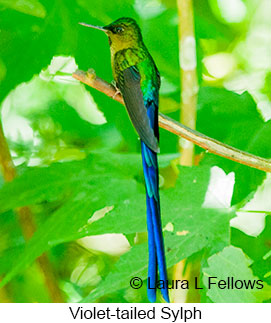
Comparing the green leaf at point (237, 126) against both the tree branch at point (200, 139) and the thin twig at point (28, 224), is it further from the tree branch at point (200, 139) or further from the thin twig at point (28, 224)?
the thin twig at point (28, 224)

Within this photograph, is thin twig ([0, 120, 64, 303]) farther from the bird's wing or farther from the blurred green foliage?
the bird's wing

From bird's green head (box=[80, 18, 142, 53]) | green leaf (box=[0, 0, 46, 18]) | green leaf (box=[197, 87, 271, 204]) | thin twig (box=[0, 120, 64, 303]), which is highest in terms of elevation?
green leaf (box=[0, 0, 46, 18])

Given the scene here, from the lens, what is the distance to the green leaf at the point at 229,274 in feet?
1.32

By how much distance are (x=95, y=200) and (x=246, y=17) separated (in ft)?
0.91

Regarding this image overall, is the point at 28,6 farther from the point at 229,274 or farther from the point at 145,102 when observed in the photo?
the point at 229,274

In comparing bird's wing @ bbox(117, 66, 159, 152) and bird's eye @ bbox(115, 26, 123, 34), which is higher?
bird's eye @ bbox(115, 26, 123, 34)

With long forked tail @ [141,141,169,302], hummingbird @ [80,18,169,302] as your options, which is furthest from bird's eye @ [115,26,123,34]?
long forked tail @ [141,141,169,302]

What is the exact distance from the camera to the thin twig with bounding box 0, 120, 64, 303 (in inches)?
18.7

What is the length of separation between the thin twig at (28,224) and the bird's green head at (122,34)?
0.13 m

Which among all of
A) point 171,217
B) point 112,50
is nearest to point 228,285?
point 171,217

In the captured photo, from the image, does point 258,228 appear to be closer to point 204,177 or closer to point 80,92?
point 204,177

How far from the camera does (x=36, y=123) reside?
61 centimetres

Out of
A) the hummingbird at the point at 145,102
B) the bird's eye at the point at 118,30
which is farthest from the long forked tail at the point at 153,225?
the bird's eye at the point at 118,30

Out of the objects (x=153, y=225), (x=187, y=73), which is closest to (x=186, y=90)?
(x=187, y=73)
